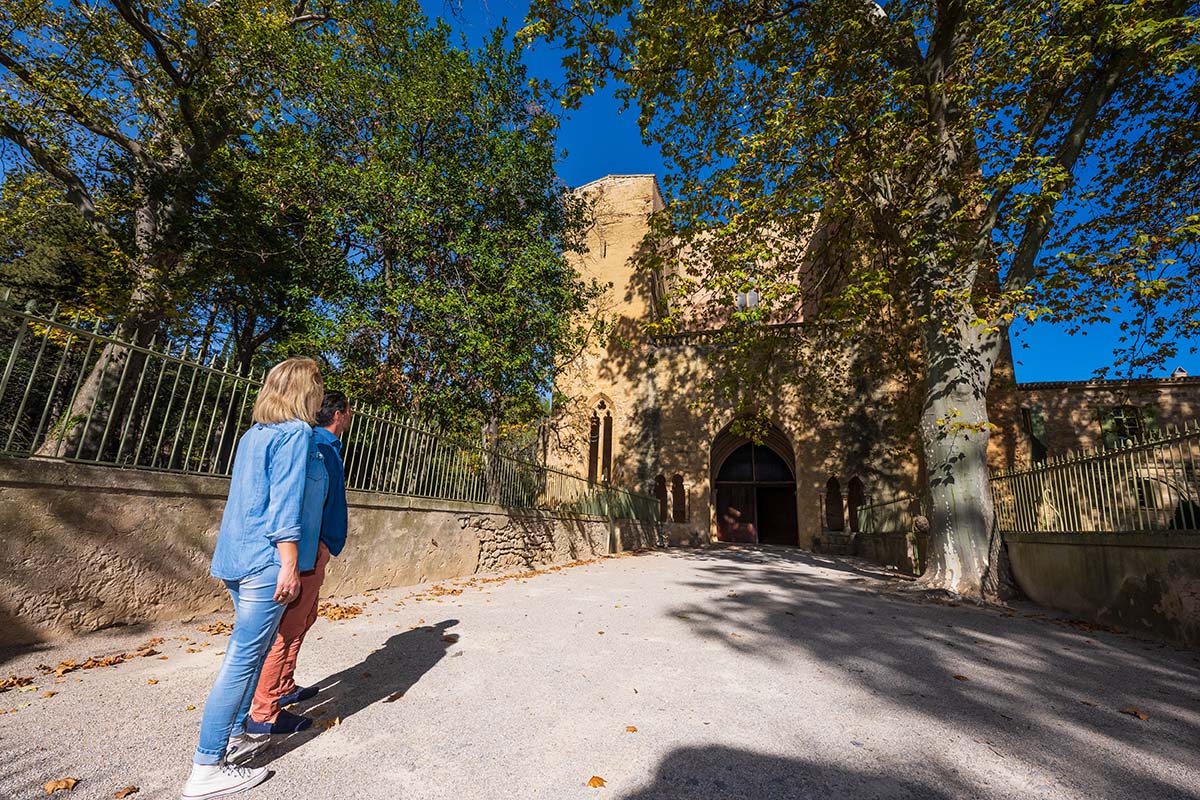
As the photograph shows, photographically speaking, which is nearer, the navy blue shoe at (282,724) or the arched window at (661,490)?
the navy blue shoe at (282,724)

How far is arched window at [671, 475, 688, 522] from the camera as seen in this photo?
807 inches

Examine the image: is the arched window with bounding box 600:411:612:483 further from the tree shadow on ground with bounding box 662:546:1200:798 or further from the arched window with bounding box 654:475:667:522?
the tree shadow on ground with bounding box 662:546:1200:798

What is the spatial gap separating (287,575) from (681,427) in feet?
64.3


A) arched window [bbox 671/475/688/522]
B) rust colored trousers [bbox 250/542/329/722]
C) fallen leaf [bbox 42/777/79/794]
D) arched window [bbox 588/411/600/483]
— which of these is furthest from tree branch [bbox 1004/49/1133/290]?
arched window [bbox 588/411/600/483]

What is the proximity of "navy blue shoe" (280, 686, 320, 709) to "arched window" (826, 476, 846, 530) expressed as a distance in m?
19.2

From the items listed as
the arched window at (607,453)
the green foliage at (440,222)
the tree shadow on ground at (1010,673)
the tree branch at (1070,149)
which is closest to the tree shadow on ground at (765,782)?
the tree shadow on ground at (1010,673)

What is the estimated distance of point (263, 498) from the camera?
6.56 feet

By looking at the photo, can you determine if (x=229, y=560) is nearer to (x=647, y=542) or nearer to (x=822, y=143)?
(x=822, y=143)

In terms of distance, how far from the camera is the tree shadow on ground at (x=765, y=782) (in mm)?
1935

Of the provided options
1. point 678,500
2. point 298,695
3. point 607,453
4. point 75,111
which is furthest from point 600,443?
point 298,695

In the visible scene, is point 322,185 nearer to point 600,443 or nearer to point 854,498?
point 600,443

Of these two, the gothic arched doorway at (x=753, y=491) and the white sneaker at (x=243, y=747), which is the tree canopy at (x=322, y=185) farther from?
the gothic arched doorway at (x=753, y=491)

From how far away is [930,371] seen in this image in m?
7.51

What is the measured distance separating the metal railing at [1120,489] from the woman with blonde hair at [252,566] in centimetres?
681
